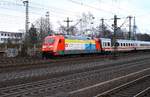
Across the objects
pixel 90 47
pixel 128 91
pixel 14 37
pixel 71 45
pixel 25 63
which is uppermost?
pixel 14 37

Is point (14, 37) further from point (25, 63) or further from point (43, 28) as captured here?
point (25, 63)

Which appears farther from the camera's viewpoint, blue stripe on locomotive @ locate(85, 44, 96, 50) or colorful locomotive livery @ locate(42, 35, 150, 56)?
blue stripe on locomotive @ locate(85, 44, 96, 50)

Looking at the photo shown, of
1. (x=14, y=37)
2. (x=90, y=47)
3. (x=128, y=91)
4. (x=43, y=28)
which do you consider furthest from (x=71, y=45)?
(x=14, y=37)

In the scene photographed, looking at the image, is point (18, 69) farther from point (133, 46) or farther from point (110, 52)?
point (133, 46)

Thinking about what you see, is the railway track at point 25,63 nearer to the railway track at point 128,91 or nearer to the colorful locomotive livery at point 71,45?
the colorful locomotive livery at point 71,45

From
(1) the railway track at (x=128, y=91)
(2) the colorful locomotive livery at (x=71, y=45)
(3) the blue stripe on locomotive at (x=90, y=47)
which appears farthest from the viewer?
(3) the blue stripe on locomotive at (x=90, y=47)

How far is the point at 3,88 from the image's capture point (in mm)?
16547

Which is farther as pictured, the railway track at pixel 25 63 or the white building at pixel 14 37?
the white building at pixel 14 37

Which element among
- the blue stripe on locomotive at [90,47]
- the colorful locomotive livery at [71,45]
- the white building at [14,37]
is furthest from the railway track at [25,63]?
the white building at [14,37]

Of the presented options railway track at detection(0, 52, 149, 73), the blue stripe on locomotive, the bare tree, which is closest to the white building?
the bare tree

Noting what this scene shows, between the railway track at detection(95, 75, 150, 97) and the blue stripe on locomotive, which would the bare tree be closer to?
the blue stripe on locomotive

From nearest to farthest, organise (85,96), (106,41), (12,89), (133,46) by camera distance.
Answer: (85,96), (12,89), (106,41), (133,46)

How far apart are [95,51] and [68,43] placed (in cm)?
1035

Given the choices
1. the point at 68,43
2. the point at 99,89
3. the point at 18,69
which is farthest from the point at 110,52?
the point at 99,89
